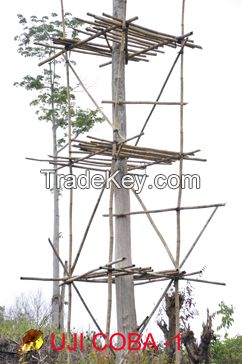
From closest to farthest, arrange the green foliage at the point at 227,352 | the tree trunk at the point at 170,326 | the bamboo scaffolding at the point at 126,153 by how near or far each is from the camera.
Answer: the bamboo scaffolding at the point at 126,153 → the tree trunk at the point at 170,326 → the green foliage at the point at 227,352

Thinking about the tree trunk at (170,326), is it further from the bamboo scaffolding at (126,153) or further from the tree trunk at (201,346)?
the bamboo scaffolding at (126,153)

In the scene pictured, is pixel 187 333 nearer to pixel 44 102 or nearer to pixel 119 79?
pixel 119 79

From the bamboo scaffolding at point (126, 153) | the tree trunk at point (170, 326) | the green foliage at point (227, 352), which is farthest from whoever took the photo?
the green foliage at point (227, 352)

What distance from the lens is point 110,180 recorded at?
28.2 ft

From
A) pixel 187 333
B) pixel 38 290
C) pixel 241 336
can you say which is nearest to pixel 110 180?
pixel 187 333

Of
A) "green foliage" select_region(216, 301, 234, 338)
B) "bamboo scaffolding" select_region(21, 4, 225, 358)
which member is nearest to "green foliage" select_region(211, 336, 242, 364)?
"green foliage" select_region(216, 301, 234, 338)

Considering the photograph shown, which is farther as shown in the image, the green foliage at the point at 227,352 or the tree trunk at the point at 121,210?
the green foliage at the point at 227,352

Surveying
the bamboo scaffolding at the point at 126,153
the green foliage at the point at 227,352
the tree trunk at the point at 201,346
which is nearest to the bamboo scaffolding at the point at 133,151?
the bamboo scaffolding at the point at 126,153

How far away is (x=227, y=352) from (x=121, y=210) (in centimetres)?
544

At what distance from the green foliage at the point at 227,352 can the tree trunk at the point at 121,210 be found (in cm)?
477

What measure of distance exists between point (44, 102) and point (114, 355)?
32.3ft

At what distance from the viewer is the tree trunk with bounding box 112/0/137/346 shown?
8727mm

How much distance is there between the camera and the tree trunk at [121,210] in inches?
344

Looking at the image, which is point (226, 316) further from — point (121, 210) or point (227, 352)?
point (121, 210)
